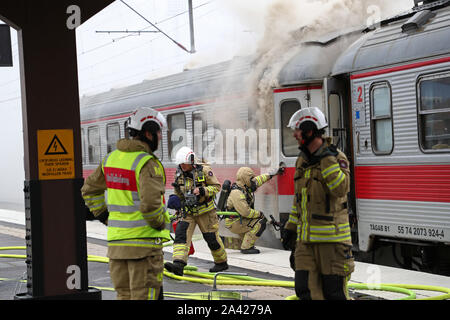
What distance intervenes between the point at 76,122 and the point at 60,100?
26cm

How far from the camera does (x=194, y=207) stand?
8844 mm

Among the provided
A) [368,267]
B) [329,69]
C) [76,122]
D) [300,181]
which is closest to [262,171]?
[329,69]

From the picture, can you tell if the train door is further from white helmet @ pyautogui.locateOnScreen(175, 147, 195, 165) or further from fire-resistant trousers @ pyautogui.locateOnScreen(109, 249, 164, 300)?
fire-resistant trousers @ pyautogui.locateOnScreen(109, 249, 164, 300)

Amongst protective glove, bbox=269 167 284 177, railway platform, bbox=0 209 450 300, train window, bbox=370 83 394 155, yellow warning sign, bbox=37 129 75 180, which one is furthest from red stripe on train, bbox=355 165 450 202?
yellow warning sign, bbox=37 129 75 180

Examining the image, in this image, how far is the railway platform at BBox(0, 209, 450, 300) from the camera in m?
→ 7.15

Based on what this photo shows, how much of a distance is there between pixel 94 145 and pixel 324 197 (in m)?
14.2

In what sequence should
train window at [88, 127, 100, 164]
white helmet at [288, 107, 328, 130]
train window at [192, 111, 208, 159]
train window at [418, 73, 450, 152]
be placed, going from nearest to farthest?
white helmet at [288, 107, 328, 130] < train window at [418, 73, 450, 152] < train window at [192, 111, 208, 159] < train window at [88, 127, 100, 164]

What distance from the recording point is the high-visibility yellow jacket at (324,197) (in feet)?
16.8

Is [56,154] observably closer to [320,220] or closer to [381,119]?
[320,220]

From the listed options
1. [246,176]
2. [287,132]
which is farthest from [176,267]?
[287,132]

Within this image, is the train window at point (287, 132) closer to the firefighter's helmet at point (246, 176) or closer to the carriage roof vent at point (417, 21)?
the firefighter's helmet at point (246, 176)

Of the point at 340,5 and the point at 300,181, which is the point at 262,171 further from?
the point at 300,181

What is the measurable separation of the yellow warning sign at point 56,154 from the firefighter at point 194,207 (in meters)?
2.23

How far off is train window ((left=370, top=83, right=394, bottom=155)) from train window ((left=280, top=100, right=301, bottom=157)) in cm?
172
